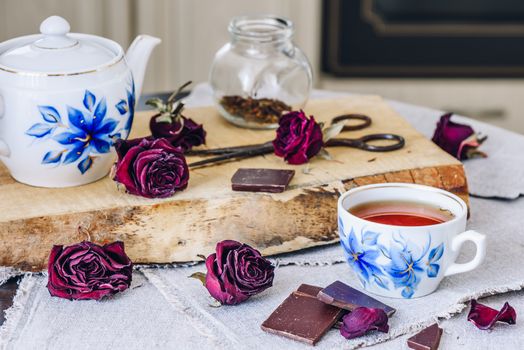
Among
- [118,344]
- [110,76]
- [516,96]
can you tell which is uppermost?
[110,76]

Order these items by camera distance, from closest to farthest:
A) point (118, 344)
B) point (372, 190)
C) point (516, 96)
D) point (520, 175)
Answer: point (118, 344) < point (372, 190) < point (520, 175) < point (516, 96)

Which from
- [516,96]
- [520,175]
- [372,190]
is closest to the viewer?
[372,190]

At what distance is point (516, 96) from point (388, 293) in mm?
1612

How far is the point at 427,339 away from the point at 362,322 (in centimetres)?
5

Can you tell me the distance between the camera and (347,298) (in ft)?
2.58

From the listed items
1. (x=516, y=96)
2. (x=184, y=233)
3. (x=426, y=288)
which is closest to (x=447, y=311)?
(x=426, y=288)

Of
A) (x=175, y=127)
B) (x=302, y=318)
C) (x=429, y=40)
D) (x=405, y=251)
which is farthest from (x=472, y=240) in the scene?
(x=429, y=40)

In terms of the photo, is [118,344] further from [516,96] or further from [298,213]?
[516,96]

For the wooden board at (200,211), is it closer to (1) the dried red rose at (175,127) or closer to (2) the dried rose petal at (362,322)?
(1) the dried red rose at (175,127)

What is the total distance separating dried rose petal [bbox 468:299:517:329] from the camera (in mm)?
775

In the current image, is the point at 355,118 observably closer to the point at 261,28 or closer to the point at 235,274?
the point at 261,28

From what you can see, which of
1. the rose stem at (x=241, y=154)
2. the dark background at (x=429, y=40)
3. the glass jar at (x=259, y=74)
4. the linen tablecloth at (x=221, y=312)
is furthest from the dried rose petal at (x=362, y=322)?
the dark background at (x=429, y=40)

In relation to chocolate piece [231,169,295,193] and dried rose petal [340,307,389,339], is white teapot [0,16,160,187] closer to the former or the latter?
chocolate piece [231,169,295,193]

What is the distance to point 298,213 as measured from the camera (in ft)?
3.09
